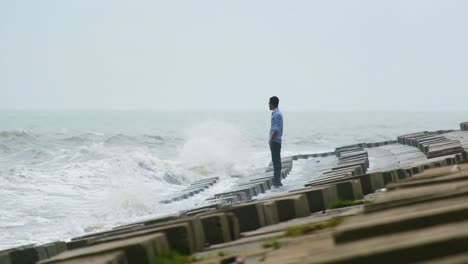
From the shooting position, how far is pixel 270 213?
7.90 meters

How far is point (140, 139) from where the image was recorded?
53.3 metres

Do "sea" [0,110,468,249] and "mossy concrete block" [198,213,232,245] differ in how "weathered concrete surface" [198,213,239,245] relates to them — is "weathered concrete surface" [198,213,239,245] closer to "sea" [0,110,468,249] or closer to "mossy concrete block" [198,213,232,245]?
"mossy concrete block" [198,213,232,245]

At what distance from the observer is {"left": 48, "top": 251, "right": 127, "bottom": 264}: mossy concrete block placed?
5191 millimetres

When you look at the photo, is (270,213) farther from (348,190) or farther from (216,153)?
(216,153)

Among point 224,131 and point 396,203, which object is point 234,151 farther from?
point 396,203

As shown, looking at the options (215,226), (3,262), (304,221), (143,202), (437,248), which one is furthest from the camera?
(143,202)

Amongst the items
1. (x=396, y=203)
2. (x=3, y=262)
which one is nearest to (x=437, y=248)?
(x=396, y=203)

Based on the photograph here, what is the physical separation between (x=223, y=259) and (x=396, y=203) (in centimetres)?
100

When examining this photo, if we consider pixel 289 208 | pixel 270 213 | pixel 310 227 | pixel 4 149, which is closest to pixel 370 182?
pixel 289 208

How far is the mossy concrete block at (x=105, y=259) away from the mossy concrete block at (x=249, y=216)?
91.7 inches

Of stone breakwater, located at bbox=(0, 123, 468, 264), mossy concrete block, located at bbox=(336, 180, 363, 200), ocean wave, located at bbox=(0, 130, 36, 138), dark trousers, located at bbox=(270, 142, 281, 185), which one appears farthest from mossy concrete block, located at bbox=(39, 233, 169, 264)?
ocean wave, located at bbox=(0, 130, 36, 138)

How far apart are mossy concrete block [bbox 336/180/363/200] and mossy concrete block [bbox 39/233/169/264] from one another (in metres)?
3.52

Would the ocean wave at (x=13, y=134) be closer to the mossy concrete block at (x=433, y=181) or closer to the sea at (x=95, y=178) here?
the sea at (x=95, y=178)

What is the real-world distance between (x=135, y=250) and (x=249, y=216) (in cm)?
245
